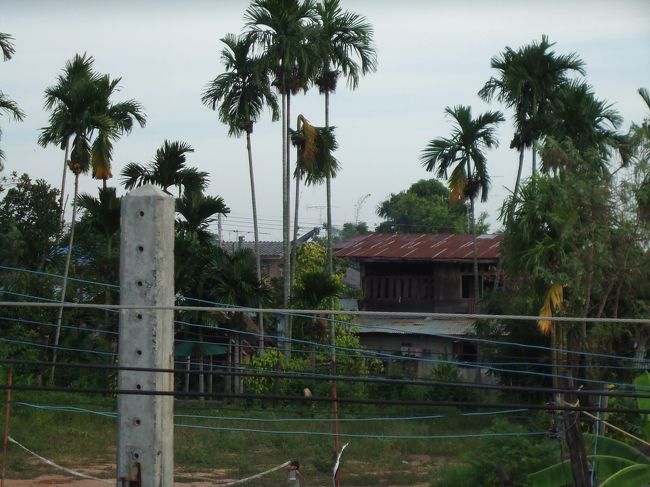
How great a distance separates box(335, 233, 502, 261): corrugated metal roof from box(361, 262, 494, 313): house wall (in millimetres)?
463

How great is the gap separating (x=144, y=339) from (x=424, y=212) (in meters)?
58.0

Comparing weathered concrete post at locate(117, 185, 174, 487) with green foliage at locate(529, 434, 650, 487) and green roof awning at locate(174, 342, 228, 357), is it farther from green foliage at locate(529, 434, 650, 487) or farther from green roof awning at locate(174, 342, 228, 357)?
→ green roof awning at locate(174, 342, 228, 357)

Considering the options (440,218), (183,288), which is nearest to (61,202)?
(183,288)

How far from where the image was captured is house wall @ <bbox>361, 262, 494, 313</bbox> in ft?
108

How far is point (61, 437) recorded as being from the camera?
1844 cm

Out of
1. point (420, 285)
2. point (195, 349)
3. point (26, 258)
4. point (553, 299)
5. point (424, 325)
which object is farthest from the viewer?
point (420, 285)

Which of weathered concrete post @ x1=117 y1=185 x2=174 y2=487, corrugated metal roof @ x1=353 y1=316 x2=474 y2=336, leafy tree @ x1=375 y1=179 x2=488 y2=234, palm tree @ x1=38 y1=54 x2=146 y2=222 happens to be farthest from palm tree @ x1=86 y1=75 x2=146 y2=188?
leafy tree @ x1=375 y1=179 x2=488 y2=234

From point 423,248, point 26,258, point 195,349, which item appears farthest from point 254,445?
point 423,248

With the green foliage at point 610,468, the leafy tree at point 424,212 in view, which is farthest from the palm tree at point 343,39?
the leafy tree at point 424,212

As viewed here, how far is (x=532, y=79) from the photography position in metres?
26.6

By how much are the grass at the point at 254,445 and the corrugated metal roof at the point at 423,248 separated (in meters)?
12.6

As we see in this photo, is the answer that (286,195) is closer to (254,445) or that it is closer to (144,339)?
(254,445)

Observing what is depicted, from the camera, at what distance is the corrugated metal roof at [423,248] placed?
32.5 m

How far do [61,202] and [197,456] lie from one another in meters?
10.7
